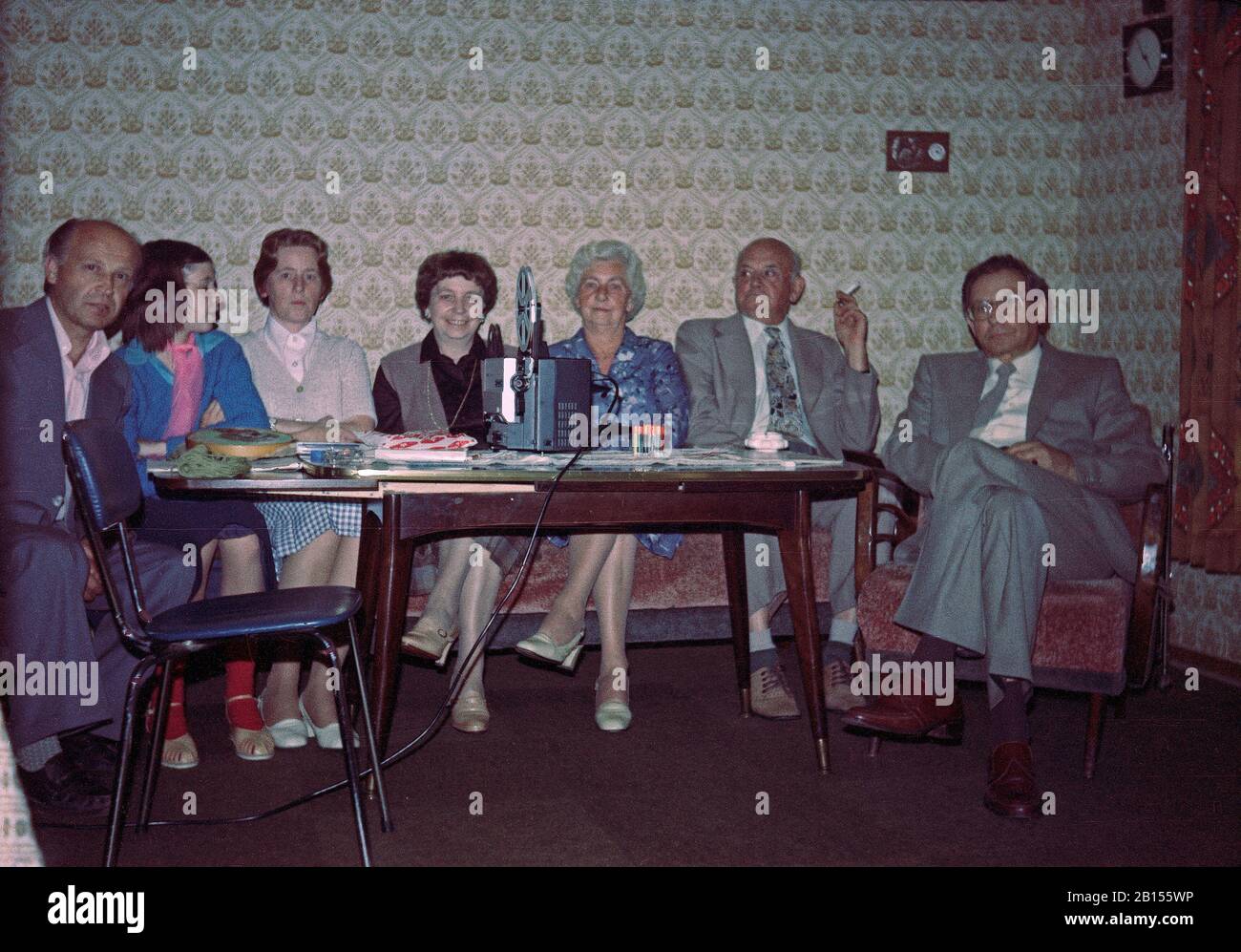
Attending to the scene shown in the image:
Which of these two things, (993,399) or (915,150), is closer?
(993,399)

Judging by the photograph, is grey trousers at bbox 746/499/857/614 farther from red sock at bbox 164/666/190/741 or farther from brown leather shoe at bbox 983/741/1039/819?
red sock at bbox 164/666/190/741

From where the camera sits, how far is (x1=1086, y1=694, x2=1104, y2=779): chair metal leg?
2865 millimetres

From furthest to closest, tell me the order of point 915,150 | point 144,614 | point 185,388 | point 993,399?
point 915,150
point 993,399
point 185,388
point 144,614

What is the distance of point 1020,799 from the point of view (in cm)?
259

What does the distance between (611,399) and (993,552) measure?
1351mm

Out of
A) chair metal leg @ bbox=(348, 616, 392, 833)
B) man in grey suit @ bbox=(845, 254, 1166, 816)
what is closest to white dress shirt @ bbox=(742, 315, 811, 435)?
man in grey suit @ bbox=(845, 254, 1166, 816)

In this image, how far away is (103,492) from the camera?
2133 mm

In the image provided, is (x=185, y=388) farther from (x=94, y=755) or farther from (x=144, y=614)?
(x=144, y=614)

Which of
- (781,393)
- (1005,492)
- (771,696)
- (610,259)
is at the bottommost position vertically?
(771,696)

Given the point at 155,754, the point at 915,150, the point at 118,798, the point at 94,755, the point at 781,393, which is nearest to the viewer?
the point at 118,798

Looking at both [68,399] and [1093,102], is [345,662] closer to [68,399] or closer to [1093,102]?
[68,399]

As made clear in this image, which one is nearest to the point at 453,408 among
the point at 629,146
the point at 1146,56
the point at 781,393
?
the point at 781,393

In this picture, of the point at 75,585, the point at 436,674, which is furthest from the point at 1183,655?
the point at 75,585

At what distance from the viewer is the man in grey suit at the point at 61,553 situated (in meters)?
2.52
